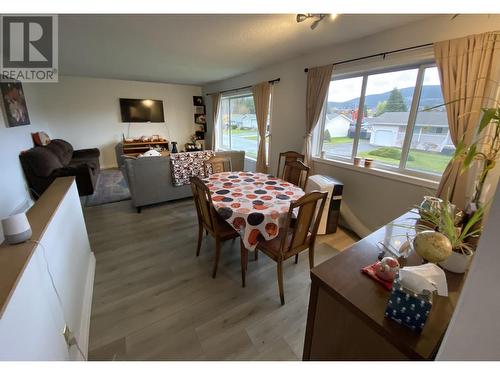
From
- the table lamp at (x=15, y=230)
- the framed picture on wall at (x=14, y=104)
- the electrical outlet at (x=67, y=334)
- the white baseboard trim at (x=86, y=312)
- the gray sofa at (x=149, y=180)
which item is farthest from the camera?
the framed picture on wall at (x=14, y=104)

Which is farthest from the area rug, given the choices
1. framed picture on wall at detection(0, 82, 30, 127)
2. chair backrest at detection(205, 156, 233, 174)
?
chair backrest at detection(205, 156, 233, 174)

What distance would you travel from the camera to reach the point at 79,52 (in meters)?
3.12

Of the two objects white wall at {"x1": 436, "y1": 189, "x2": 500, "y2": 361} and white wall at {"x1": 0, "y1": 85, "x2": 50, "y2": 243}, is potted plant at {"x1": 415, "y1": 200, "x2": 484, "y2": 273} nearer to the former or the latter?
white wall at {"x1": 436, "y1": 189, "x2": 500, "y2": 361}

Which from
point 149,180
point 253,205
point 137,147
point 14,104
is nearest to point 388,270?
point 253,205

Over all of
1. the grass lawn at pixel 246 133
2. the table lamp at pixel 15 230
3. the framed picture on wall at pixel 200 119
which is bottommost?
the table lamp at pixel 15 230

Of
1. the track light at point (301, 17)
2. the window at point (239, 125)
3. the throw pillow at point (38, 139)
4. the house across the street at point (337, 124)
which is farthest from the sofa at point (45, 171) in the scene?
the house across the street at point (337, 124)

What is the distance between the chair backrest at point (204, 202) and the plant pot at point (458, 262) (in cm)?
141

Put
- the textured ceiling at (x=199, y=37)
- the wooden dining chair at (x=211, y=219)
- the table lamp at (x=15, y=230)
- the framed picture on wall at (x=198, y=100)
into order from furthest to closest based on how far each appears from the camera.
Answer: the framed picture on wall at (x=198, y=100)
the textured ceiling at (x=199, y=37)
the wooden dining chair at (x=211, y=219)
the table lamp at (x=15, y=230)

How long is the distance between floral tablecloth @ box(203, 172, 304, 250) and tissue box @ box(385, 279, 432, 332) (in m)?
1.00

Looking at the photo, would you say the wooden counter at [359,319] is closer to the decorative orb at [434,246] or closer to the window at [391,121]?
the decorative orb at [434,246]

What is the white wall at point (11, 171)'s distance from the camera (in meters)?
2.83

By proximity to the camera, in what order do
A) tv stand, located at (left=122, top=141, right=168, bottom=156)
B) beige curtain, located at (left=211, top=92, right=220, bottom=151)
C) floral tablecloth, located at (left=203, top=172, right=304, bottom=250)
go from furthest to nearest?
1. tv stand, located at (left=122, top=141, right=168, bottom=156)
2. beige curtain, located at (left=211, top=92, right=220, bottom=151)
3. floral tablecloth, located at (left=203, top=172, right=304, bottom=250)

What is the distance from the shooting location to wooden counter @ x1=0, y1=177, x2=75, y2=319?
0.68m

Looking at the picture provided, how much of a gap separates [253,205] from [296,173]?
3.82 feet
